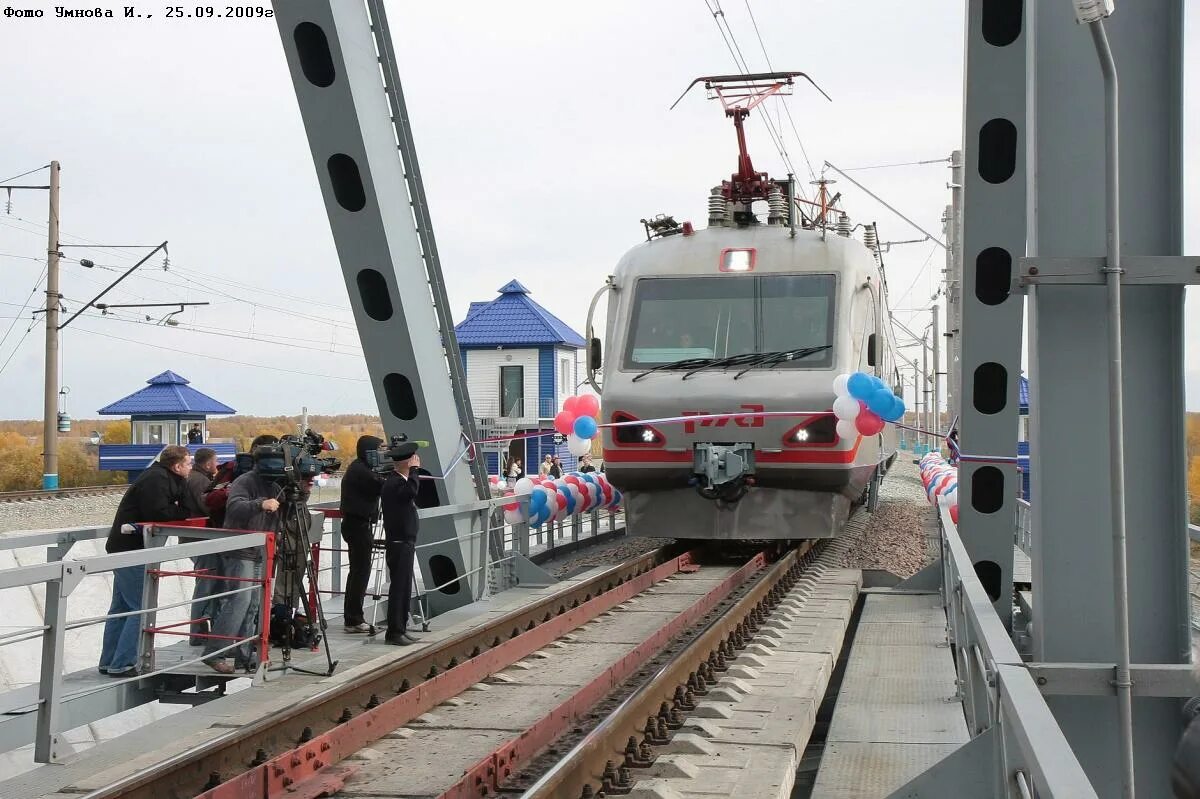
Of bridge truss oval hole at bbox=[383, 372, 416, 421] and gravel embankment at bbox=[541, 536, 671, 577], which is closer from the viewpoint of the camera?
bridge truss oval hole at bbox=[383, 372, 416, 421]

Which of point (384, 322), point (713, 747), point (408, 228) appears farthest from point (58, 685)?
point (408, 228)

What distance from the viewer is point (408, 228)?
9914 millimetres

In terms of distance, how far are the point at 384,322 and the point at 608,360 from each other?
4206mm

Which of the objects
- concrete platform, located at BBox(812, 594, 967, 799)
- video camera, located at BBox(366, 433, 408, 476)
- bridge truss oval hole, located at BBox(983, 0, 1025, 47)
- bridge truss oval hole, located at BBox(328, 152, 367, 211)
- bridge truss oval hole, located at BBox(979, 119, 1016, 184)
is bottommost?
concrete platform, located at BBox(812, 594, 967, 799)

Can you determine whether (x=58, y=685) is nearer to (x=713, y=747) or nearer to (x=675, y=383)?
(x=713, y=747)

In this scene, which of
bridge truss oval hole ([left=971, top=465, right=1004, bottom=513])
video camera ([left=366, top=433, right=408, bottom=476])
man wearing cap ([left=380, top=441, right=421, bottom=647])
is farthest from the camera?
video camera ([left=366, top=433, right=408, bottom=476])

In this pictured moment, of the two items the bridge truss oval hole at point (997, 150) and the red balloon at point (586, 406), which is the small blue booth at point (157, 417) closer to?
the red balloon at point (586, 406)

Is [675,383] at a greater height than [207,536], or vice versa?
[675,383]

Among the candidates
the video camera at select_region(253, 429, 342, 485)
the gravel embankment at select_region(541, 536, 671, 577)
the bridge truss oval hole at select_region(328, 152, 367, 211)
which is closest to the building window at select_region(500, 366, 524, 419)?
the gravel embankment at select_region(541, 536, 671, 577)

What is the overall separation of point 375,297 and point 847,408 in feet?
15.7

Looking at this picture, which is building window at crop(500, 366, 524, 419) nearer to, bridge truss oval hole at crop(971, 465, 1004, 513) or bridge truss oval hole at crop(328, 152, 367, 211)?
bridge truss oval hole at crop(328, 152, 367, 211)

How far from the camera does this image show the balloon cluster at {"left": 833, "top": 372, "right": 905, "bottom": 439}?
11813mm

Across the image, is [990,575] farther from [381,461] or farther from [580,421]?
[580,421]

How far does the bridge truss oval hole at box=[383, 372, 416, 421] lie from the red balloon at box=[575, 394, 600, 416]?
13.7 ft
